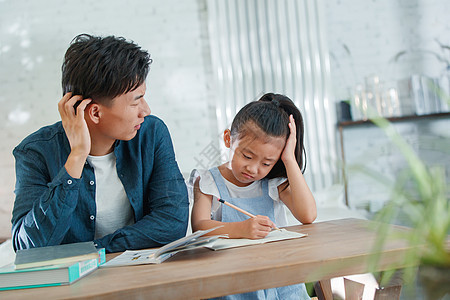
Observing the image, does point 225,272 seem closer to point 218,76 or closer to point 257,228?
point 257,228

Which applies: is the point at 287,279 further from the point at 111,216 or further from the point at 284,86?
the point at 284,86

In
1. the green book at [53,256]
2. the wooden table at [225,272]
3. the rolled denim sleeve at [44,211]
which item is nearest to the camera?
the wooden table at [225,272]

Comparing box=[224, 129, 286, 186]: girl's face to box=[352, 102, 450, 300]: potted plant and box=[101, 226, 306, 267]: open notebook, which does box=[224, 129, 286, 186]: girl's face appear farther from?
box=[352, 102, 450, 300]: potted plant

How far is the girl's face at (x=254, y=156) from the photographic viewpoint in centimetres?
146

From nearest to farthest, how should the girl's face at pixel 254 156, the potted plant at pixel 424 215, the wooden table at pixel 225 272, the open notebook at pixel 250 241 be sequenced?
1. the potted plant at pixel 424 215
2. the wooden table at pixel 225 272
3. the open notebook at pixel 250 241
4. the girl's face at pixel 254 156

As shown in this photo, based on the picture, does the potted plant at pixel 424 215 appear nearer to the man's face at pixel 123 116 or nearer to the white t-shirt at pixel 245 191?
the man's face at pixel 123 116

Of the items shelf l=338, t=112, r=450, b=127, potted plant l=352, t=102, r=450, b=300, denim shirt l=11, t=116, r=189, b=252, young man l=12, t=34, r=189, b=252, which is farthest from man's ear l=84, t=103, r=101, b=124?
shelf l=338, t=112, r=450, b=127

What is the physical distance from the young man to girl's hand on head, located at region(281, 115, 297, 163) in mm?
349

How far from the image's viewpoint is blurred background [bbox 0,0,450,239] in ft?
10.6

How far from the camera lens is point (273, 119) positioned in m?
1.51

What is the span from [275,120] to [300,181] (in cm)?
22

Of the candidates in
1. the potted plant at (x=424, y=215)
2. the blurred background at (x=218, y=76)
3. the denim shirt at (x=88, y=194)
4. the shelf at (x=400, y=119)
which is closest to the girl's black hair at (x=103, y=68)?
the denim shirt at (x=88, y=194)

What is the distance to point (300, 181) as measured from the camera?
150cm

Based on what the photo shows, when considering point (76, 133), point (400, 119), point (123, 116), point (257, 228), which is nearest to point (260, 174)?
point (257, 228)
